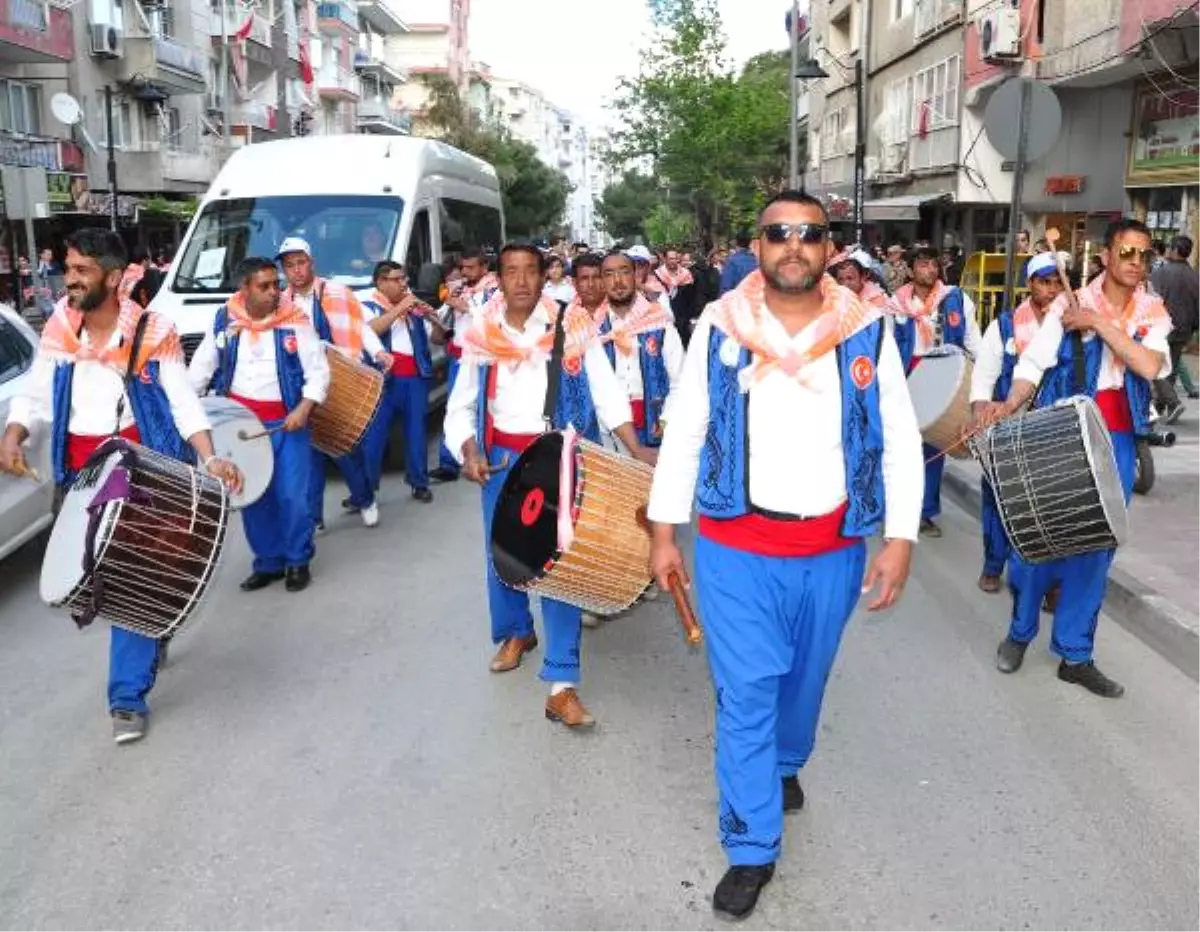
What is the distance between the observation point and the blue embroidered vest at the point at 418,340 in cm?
911

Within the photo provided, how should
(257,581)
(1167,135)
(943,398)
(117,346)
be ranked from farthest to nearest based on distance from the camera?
(1167,135), (943,398), (257,581), (117,346)

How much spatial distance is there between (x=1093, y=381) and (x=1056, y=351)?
19 centimetres

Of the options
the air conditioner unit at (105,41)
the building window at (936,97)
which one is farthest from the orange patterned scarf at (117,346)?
the air conditioner unit at (105,41)

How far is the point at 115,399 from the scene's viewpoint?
4754 mm

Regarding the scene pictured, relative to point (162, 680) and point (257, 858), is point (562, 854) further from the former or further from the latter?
point (162, 680)

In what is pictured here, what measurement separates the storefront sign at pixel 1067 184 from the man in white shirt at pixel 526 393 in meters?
18.4

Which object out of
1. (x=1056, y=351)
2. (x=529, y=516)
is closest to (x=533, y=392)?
(x=529, y=516)

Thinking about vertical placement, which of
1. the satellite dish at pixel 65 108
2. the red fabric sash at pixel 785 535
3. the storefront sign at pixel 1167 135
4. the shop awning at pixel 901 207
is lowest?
the red fabric sash at pixel 785 535

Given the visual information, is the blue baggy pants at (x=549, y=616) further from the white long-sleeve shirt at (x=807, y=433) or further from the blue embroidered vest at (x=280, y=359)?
the blue embroidered vest at (x=280, y=359)

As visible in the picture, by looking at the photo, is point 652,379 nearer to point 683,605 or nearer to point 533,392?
point 533,392

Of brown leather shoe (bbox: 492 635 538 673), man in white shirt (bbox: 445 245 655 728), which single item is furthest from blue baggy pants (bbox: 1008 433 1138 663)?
brown leather shoe (bbox: 492 635 538 673)

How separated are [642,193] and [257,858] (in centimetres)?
8466

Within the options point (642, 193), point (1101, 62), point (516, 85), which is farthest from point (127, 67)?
point (516, 85)

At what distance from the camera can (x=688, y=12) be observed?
37.7 meters
